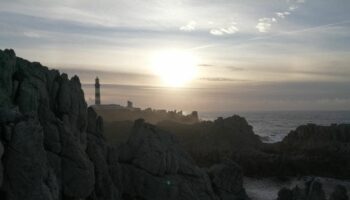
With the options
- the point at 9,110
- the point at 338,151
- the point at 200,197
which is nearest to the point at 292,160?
the point at 338,151

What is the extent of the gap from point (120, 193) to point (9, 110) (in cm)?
1456

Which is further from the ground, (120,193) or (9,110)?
(9,110)

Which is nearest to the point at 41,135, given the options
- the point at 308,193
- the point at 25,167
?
the point at 25,167

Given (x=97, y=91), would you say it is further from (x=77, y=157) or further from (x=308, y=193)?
(x=77, y=157)

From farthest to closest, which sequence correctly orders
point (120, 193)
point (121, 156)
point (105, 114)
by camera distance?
point (105, 114)
point (121, 156)
point (120, 193)

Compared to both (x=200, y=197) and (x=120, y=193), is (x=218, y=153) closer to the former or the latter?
(x=200, y=197)

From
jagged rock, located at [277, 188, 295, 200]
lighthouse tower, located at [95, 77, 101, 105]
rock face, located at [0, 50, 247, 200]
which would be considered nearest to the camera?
rock face, located at [0, 50, 247, 200]

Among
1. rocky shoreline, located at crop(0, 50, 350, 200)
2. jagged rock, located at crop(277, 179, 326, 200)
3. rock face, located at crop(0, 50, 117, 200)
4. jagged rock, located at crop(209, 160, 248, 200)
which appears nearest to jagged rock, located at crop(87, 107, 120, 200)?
rocky shoreline, located at crop(0, 50, 350, 200)

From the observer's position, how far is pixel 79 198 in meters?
27.7

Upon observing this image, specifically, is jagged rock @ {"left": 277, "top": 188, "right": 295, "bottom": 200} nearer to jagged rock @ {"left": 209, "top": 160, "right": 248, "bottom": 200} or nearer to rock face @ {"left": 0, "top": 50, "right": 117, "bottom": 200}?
jagged rock @ {"left": 209, "top": 160, "right": 248, "bottom": 200}

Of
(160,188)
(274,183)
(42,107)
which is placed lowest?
(274,183)

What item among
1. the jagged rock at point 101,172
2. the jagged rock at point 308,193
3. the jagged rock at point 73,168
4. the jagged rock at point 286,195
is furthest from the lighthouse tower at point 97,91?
the jagged rock at point 73,168

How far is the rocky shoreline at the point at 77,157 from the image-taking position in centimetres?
2192

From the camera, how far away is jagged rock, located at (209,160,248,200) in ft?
149
